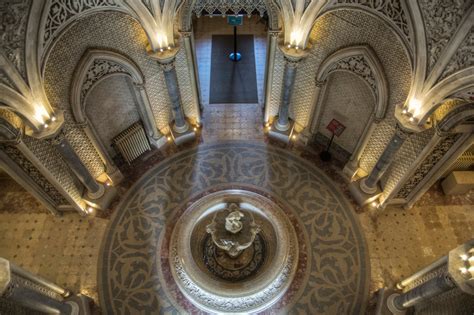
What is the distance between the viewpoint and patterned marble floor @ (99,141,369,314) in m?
7.81

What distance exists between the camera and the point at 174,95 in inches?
360

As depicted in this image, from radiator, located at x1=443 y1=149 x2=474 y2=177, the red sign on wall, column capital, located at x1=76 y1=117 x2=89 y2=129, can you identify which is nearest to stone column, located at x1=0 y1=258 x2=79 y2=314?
column capital, located at x1=76 y1=117 x2=89 y2=129

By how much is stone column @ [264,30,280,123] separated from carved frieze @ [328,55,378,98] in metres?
1.63

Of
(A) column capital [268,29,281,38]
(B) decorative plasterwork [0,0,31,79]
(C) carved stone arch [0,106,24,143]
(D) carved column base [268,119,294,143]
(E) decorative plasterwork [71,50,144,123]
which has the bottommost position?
(C) carved stone arch [0,106,24,143]

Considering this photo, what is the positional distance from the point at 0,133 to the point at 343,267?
7970 millimetres

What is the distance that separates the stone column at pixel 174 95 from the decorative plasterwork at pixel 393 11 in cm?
439

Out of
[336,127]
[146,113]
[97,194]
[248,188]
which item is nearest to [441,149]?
[336,127]

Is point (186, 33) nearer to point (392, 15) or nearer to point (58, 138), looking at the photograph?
point (58, 138)

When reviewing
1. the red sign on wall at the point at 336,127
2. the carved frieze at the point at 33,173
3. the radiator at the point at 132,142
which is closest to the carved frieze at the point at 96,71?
the carved frieze at the point at 33,173

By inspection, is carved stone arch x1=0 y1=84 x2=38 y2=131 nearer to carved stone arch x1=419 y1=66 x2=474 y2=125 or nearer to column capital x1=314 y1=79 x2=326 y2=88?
column capital x1=314 y1=79 x2=326 y2=88

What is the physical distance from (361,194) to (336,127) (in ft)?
6.54

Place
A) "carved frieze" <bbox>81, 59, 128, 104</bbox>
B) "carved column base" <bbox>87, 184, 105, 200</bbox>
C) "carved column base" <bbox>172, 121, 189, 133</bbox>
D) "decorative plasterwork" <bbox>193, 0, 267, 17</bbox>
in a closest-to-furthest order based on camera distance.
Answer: "carved frieze" <bbox>81, 59, 128, 104</bbox>
"decorative plasterwork" <bbox>193, 0, 267, 17</bbox>
"carved column base" <bbox>87, 184, 105, 200</bbox>
"carved column base" <bbox>172, 121, 189, 133</bbox>

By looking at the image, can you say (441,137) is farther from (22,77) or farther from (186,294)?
(22,77)

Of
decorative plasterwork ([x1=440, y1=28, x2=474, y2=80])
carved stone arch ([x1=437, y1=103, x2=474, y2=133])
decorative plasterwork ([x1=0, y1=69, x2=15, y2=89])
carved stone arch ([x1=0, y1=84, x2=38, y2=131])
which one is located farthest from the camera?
carved stone arch ([x1=437, y1=103, x2=474, y2=133])
